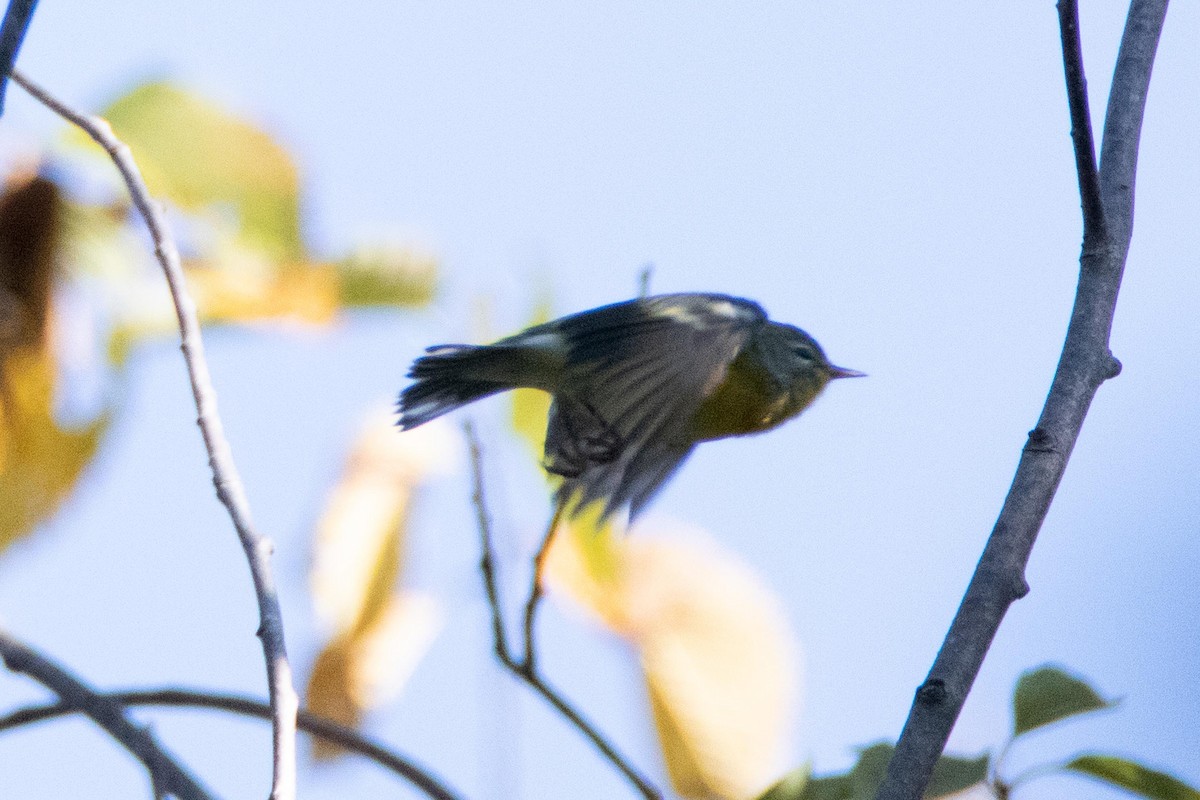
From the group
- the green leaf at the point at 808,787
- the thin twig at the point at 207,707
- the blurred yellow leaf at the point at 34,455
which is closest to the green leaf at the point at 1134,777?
the green leaf at the point at 808,787

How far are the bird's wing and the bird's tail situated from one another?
16 cm

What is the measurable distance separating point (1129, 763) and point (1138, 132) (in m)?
0.88

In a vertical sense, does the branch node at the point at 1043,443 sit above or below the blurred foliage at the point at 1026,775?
above

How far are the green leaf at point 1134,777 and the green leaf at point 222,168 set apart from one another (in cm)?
238

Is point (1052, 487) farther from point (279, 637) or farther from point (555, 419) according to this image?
point (555, 419)

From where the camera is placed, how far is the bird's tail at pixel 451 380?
10.5 feet

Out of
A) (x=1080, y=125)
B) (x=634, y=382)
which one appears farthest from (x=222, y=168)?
(x=1080, y=125)

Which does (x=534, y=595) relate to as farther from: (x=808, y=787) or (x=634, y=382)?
(x=634, y=382)

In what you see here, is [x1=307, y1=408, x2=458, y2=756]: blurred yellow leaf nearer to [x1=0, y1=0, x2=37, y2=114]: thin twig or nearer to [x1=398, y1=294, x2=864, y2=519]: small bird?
[x1=398, y1=294, x2=864, y2=519]: small bird

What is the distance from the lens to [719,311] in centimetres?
325

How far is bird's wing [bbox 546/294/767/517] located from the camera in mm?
2832

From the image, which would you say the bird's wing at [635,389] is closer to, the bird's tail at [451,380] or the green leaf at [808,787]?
the bird's tail at [451,380]

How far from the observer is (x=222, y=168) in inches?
143

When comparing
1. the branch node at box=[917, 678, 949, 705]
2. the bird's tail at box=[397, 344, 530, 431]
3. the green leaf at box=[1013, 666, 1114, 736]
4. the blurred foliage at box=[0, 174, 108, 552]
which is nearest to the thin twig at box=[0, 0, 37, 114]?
the branch node at box=[917, 678, 949, 705]
